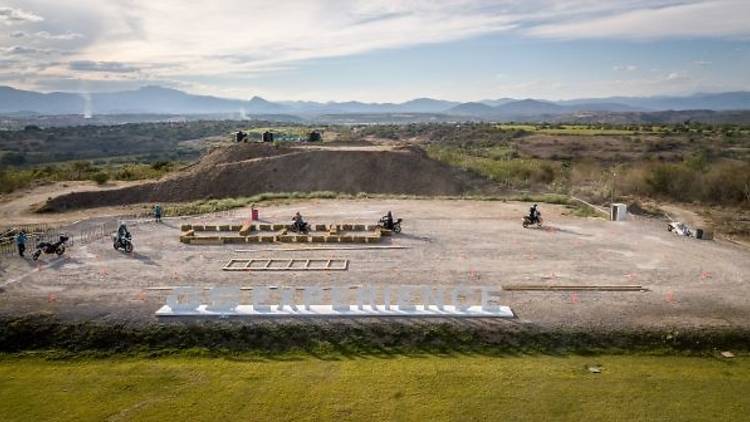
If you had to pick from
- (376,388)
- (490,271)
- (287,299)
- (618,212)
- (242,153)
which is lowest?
(376,388)

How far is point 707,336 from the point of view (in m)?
15.9

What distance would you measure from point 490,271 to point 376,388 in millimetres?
8884

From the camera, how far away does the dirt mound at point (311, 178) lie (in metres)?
43.2

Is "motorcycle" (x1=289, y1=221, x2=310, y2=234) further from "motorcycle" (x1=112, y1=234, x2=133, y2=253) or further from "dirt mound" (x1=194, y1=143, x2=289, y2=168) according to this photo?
"dirt mound" (x1=194, y1=143, x2=289, y2=168)

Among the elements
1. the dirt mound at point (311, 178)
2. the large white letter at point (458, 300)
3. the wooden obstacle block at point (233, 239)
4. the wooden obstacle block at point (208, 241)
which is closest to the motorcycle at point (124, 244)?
the wooden obstacle block at point (208, 241)

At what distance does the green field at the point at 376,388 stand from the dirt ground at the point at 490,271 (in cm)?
213

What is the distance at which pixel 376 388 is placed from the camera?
13.4 meters

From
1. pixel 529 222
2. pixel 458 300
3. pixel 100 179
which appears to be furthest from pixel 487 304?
pixel 100 179

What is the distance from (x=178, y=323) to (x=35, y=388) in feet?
12.4

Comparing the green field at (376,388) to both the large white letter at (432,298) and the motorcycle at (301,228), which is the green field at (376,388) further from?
the motorcycle at (301,228)

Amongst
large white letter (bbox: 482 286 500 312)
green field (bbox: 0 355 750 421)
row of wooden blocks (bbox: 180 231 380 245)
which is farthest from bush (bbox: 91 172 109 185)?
large white letter (bbox: 482 286 500 312)

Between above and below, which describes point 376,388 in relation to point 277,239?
below

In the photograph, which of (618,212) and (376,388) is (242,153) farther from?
(376,388)

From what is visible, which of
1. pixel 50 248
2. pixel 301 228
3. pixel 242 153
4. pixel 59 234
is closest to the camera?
pixel 50 248
